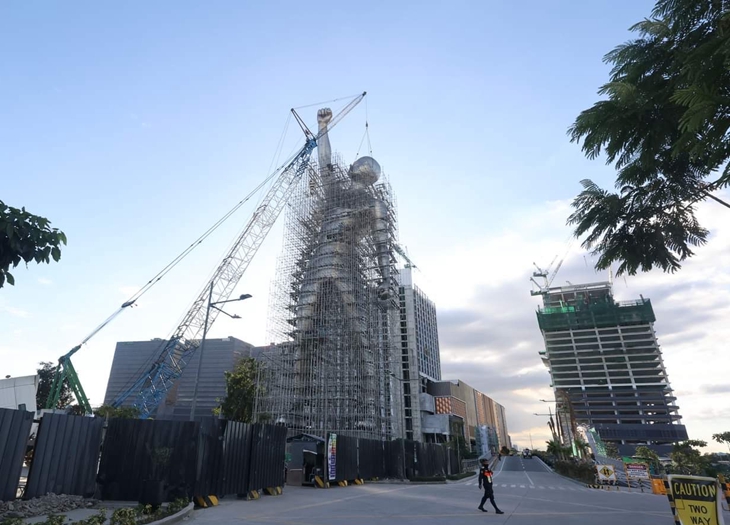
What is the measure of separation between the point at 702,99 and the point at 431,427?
11228 cm

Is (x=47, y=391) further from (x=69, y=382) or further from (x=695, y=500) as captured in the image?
(x=695, y=500)

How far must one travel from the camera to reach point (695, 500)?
7336 millimetres

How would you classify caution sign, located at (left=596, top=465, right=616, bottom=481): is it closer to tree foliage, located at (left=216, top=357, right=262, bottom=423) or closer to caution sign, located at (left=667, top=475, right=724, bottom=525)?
caution sign, located at (left=667, top=475, right=724, bottom=525)

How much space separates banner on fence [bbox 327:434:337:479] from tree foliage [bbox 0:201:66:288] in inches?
753

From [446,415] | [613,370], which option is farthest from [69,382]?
[613,370]

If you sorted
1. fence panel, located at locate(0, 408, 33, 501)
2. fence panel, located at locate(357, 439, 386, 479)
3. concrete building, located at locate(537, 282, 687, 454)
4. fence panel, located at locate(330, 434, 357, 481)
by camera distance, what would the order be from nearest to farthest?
fence panel, located at locate(0, 408, 33, 501), fence panel, located at locate(330, 434, 357, 481), fence panel, located at locate(357, 439, 386, 479), concrete building, located at locate(537, 282, 687, 454)

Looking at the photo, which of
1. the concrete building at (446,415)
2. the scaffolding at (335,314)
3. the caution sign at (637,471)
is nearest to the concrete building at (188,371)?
the concrete building at (446,415)

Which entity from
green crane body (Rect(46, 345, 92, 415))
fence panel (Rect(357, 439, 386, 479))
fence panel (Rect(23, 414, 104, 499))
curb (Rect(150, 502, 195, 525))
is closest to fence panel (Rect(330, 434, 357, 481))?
fence panel (Rect(357, 439, 386, 479))

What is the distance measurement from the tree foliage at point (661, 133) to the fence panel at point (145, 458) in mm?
14210

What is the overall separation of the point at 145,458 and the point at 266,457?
5.77 meters

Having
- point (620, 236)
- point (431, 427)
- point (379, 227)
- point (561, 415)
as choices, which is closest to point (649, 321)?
point (561, 415)

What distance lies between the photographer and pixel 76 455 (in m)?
13.7

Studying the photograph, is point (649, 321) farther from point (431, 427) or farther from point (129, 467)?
point (129, 467)

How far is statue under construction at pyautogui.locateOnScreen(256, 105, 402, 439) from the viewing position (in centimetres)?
4991
